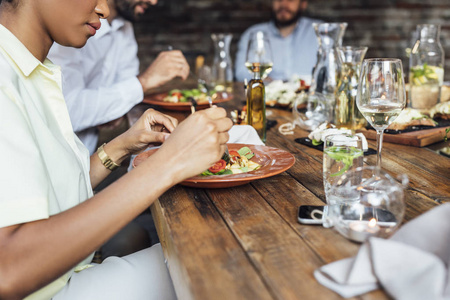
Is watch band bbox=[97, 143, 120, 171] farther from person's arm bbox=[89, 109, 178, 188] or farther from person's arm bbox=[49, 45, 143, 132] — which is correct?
person's arm bbox=[49, 45, 143, 132]

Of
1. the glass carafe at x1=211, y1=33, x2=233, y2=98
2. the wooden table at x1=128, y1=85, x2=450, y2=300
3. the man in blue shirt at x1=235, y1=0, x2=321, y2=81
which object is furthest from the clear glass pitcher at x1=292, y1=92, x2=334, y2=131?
the man in blue shirt at x1=235, y1=0, x2=321, y2=81

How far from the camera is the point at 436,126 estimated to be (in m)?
1.39

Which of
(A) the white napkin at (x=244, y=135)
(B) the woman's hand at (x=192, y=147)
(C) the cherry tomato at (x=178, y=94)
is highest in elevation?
(B) the woman's hand at (x=192, y=147)

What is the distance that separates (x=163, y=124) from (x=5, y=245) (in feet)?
2.05

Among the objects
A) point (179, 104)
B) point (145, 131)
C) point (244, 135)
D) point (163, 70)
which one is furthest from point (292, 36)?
point (145, 131)

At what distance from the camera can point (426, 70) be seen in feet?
5.42

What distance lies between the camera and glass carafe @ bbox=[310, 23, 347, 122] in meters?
1.65

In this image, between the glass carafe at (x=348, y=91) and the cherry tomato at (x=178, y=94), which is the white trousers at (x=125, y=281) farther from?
the cherry tomato at (x=178, y=94)

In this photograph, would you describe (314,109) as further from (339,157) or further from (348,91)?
(339,157)

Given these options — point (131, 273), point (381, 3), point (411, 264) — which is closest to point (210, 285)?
point (411, 264)

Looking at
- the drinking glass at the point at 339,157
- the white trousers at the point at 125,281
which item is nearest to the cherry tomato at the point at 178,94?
the white trousers at the point at 125,281

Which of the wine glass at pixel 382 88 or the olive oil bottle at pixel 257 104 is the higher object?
the wine glass at pixel 382 88

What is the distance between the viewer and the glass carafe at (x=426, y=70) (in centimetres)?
165

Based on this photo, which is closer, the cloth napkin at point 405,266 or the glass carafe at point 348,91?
the cloth napkin at point 405,266
